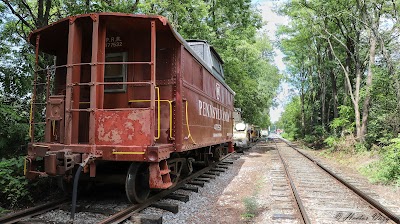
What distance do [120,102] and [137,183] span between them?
1581mm

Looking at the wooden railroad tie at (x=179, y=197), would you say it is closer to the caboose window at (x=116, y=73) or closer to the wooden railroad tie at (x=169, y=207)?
the wooden railroad tie at (x=169, y=207)

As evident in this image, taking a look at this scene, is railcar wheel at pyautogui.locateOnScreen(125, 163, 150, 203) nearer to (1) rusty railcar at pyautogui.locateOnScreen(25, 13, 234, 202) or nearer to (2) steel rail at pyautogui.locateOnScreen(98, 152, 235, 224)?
(1) rusty railcar at pyautogui.locateOnScreen(25, 13, 234, 202)

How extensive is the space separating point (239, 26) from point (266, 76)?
1723 centimetres

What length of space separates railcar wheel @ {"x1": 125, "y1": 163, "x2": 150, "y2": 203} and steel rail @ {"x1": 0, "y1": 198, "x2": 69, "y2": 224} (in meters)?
1.31

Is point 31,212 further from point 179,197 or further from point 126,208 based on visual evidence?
point 179,197

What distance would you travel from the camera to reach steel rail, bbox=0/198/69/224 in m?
4.69

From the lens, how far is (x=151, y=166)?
5152 mm

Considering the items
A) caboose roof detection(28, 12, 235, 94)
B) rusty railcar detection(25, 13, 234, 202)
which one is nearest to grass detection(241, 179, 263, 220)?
rusty railcar detection(25, 13, 234, 202)

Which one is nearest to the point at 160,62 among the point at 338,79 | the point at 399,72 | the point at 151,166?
the point at 151,166

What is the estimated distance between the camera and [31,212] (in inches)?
203

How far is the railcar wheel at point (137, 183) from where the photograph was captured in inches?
215

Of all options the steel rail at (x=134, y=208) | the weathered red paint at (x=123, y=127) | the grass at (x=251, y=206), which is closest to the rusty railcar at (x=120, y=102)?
the weathered red paint at (x=123, y=127)

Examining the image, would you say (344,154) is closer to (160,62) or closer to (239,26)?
(239,26)

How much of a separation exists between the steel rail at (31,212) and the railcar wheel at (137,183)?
1308mm
